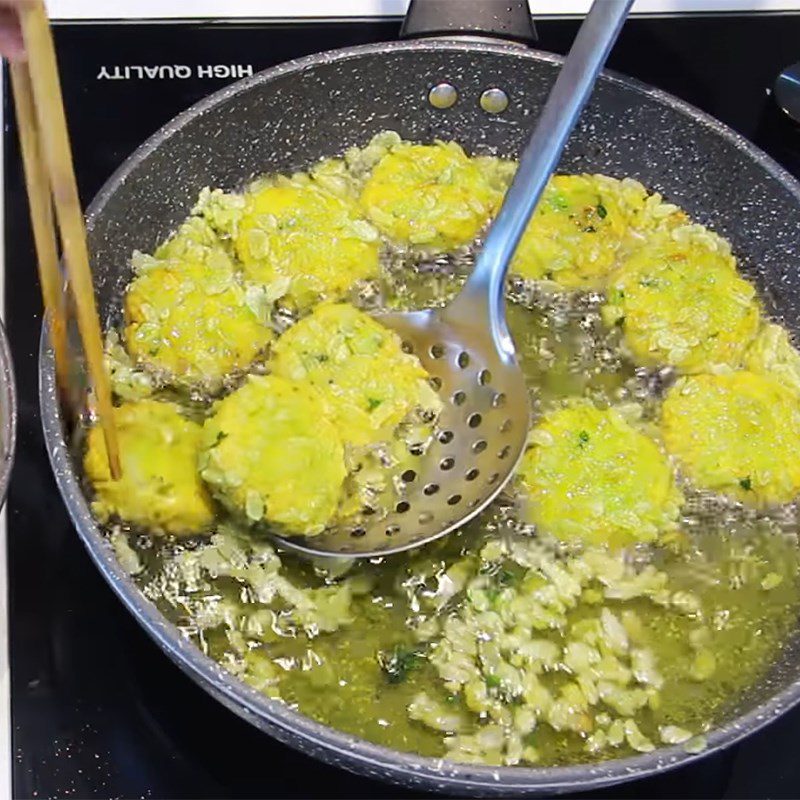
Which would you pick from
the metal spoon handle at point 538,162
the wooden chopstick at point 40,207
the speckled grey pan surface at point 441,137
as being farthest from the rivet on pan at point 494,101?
the wooden chopstick at point 40,207

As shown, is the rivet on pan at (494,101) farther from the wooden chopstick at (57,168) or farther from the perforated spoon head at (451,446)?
the wooden chopstick at (57,168)

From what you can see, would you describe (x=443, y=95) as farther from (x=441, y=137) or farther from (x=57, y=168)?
(x=57, y=168)

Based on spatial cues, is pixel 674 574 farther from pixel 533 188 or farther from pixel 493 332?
pixel 533 188

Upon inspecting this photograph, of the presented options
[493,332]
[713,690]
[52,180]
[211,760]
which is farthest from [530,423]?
[52,180]

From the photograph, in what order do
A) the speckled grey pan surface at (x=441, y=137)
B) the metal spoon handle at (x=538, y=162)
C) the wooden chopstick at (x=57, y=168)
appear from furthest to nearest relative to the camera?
the speckled grey pan surface at (x=441, y=137), the metal spoon handle at (x=538, y=162), the wooden chopstick at (x=57, y=168)

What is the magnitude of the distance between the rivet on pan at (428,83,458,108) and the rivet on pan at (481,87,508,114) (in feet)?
0.12

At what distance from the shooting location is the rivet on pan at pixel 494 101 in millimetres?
1385

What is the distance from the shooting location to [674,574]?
1159 millimetres

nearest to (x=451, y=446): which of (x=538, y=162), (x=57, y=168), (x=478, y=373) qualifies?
(x=478, y=373)

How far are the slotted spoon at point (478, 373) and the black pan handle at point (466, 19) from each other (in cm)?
28

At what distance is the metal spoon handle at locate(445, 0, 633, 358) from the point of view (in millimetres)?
1062

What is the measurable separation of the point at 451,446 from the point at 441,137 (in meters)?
0.47

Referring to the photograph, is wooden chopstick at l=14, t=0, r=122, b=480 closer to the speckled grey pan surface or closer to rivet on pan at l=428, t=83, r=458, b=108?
the speckled grey pan surface

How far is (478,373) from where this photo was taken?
121cm
